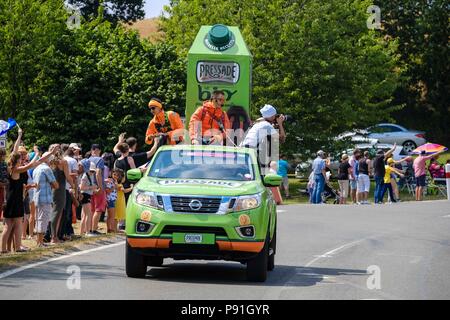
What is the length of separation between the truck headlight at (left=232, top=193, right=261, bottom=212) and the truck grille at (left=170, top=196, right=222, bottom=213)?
0.23 m

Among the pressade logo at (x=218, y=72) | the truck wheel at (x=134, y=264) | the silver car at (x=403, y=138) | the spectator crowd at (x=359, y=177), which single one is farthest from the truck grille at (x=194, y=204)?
the silver car at (x=403, y=138)

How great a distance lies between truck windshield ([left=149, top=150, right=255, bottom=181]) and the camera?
14.7 m

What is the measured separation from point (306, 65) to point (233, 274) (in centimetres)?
2973

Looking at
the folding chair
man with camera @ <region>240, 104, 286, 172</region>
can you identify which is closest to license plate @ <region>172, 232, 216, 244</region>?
man with camera @ <region>240, 104, 286, 172</region>

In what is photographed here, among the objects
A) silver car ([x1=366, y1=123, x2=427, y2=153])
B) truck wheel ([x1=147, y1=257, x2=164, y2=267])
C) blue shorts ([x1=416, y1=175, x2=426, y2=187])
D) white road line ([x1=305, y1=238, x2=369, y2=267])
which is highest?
silver car ([x1=366, y1=123, x2=427, y2=153])

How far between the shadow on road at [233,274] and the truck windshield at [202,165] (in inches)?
50.9

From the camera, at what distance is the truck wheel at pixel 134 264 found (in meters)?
13.9

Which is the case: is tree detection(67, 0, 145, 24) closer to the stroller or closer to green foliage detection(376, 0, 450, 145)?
green foliage detection(376, 0, 450, 145)

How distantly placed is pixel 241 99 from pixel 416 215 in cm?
535

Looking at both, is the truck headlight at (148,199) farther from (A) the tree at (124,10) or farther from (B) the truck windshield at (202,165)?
(A) the tree at (124,10)

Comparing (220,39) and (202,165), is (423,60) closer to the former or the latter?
(220,39)

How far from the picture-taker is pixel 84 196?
21094 mm
